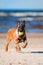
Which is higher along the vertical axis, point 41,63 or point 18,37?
point 18,37

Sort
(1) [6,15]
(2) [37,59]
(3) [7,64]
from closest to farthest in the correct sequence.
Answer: (3) [7,64]
(2) [37,59]
(1) [6,15]

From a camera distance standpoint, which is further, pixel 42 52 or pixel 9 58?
pixel 42 52

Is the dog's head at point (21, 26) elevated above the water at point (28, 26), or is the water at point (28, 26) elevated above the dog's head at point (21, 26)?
the dog's head at point (21, 26)

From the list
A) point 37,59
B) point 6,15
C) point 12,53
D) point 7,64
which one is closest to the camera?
point 7,64

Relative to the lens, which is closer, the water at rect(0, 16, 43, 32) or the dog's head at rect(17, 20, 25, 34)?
the dog's head at rect(17, 20, 25, 34)

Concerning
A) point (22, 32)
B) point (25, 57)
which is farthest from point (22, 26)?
point (25, 57)

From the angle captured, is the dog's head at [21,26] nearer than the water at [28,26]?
Yes

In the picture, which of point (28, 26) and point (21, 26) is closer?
point (21, 26)

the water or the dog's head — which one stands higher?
the dog's head

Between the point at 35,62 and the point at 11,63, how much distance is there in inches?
8.0

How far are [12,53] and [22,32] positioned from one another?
271 mm

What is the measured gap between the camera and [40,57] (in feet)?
7.98

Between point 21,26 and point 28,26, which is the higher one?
point 21,26

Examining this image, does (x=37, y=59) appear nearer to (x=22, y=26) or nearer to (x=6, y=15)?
(x=22, y=26)
